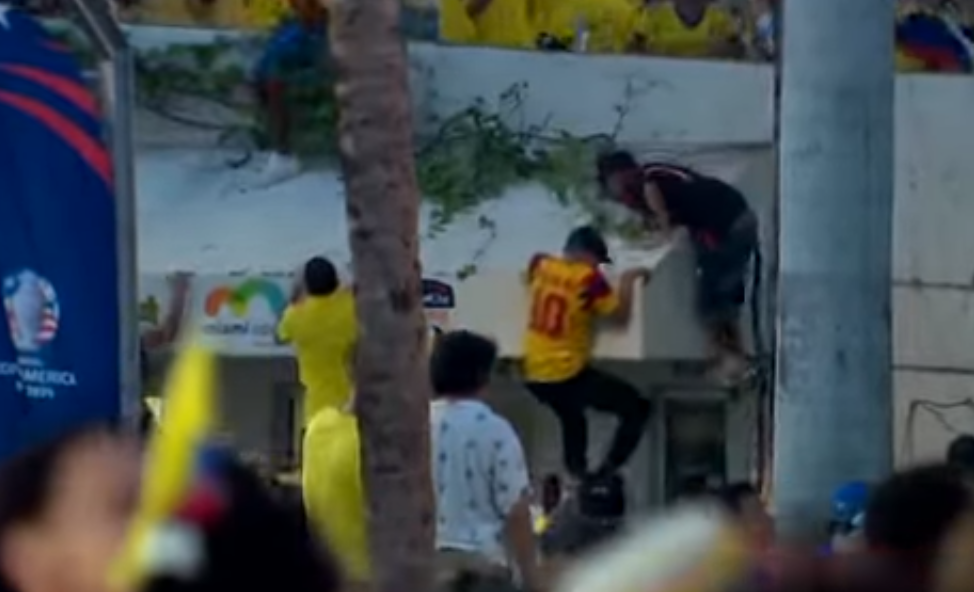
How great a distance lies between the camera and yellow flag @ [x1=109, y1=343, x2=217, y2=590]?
3.09 m

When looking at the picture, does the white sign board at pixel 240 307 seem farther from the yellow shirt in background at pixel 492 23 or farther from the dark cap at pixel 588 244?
the yellow shirt in background at pixel 492 23

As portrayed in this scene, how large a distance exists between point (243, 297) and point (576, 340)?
1.54 metres

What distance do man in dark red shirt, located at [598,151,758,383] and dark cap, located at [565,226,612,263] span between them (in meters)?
0.45

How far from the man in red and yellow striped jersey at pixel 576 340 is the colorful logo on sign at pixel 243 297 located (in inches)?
45.8

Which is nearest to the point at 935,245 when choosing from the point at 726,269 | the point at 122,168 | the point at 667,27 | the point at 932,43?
the point at 726,269

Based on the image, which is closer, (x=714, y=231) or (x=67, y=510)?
(x=67, y=510)

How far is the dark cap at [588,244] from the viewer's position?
15000 millimetres

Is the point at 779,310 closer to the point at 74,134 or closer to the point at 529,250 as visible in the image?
the point at 74,134

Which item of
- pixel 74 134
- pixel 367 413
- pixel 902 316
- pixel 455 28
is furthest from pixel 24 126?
pixel 455 28

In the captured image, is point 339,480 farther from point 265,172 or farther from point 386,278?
point 265,172

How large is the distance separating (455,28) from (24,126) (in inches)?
320

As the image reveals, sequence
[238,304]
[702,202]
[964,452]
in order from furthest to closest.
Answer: [702,202], [238,304], [964,452]

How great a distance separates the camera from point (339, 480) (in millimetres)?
10758

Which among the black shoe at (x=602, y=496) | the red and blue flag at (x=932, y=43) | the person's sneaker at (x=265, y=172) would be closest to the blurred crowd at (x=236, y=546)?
the black shoe at (x=602, y=496)
